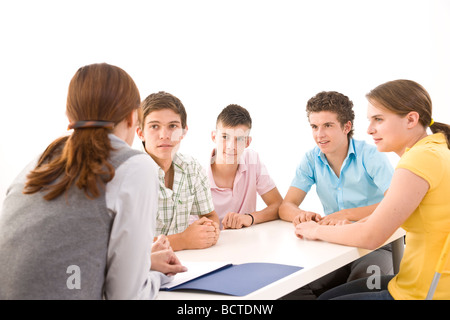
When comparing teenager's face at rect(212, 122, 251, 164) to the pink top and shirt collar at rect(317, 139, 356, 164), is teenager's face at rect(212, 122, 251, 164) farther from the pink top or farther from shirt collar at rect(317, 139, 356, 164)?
shirt collar at rect(317, 139, 356, 164)

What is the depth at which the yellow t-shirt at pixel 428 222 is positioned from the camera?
4.40 feet

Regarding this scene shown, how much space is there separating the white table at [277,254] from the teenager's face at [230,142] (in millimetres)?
639

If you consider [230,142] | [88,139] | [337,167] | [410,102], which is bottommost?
[337,167]

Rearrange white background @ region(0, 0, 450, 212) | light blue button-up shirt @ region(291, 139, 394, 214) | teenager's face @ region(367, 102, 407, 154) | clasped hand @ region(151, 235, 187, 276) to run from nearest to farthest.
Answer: clasped hand @ region(151, 235, 187, 276), teenager's face @ region(367, 102, 407, 154), light blue button-up shirt @ region(291, 139, 394, 214), white background @ region(0, 0, 450, 212)

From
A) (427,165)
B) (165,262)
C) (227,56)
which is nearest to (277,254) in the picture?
(165,262)

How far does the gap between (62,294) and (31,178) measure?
284 mm

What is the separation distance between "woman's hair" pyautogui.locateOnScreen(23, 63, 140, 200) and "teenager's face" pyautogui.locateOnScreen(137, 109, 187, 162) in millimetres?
905

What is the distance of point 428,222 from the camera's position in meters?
1.37

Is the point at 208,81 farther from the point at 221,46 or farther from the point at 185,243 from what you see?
the point at 185,243

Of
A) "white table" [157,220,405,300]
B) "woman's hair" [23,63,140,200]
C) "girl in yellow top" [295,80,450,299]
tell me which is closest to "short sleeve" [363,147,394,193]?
"white table" [157,220,405,300]

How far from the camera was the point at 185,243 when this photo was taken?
1.70 meters

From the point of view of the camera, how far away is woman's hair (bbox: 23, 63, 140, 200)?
3.15ft

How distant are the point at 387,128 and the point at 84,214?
1185 millimetres

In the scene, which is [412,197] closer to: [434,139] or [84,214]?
[434,139]
